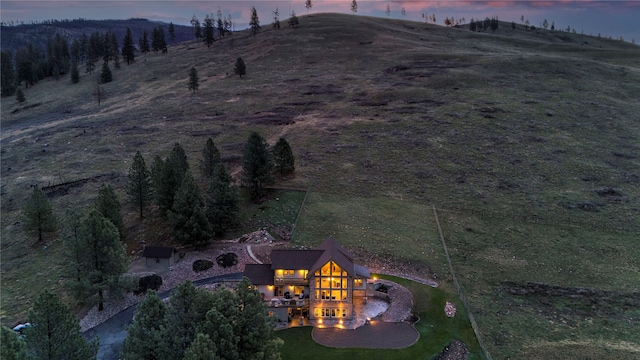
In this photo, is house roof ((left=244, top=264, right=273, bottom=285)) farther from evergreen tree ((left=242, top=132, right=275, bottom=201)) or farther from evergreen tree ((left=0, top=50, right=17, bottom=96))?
evergreen tree ((left=0, top=50, right=17, bottom=96))

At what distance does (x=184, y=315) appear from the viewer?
107 ft

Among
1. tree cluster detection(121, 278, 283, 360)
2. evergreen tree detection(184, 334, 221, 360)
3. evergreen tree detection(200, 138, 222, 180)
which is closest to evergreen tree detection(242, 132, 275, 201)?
evergreen tree detection(200, 138, 222, 180)

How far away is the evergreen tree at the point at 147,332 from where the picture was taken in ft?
107

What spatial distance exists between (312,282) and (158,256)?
22291 millimetres

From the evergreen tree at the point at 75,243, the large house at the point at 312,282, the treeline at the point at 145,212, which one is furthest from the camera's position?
the treeline at the point at 145,212

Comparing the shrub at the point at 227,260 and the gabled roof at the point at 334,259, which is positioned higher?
the gabled roof at the point at 334,259

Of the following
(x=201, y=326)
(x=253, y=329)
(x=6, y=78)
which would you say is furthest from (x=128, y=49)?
(x=253, y=329)

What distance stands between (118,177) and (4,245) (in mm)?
22170

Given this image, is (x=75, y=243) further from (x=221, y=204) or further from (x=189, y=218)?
(x=221, y=204)

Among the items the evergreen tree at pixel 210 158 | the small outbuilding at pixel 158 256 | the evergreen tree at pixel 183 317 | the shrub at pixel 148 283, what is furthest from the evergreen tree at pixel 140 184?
the evergreen tree at pixel 183 317

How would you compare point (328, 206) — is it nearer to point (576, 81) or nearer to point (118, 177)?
point (118, 177)

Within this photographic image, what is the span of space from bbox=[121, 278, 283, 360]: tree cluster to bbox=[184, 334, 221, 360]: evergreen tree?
8.15 feet

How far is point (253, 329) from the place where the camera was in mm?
32500

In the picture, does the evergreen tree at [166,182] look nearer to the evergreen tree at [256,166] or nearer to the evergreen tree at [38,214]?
the evergreen tree at [256,166]
